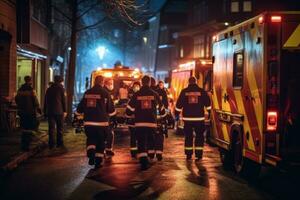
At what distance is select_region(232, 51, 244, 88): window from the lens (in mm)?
9898

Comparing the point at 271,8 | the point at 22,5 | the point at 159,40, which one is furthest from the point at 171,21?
the point at 22,5

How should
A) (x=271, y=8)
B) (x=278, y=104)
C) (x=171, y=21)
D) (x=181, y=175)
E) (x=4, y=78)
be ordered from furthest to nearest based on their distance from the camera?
(x=171, y=21) < (x=271, y=8) < (x=4, y=78) < (x=181, y=175) < (x=278, y=104)

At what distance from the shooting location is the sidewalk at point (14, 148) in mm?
11027

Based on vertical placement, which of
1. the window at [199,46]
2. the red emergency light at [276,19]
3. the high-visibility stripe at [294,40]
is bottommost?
the high-visibility stripe at [294,40]

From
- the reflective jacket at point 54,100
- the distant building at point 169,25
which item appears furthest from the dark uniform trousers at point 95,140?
the distant building at point 169,25

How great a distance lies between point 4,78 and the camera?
1833 centimetres

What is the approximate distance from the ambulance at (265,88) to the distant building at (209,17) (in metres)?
26.7

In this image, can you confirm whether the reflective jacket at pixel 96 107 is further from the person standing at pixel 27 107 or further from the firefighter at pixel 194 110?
the person standing at pixel 27 107

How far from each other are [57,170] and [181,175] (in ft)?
8.47

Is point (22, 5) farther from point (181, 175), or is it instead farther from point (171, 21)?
point (171, 21)

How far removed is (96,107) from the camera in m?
10.8

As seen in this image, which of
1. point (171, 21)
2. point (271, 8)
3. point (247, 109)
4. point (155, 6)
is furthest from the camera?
point (155, 6)

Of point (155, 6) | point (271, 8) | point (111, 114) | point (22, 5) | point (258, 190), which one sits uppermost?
point (155, 6)

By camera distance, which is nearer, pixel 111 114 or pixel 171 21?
pixel 111 114
